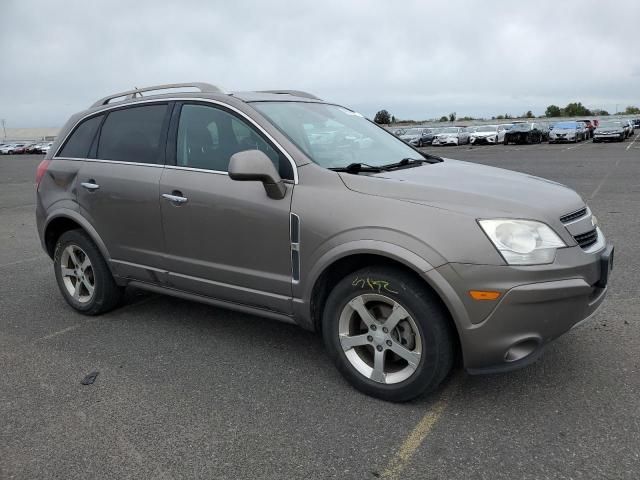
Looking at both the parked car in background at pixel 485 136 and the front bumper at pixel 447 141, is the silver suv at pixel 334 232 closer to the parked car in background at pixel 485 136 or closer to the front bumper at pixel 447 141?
the parked car in background at pixel 485 136

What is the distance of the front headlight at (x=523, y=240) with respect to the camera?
9.43ft

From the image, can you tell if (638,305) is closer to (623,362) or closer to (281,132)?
(623,362)

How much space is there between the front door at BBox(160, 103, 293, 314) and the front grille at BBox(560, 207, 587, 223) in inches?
61.2

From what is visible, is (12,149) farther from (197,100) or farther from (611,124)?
(197,100)

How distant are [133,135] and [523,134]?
3754 cm

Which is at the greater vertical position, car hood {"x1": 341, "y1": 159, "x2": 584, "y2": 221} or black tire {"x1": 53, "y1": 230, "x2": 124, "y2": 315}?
car hood {"x1": 341, "y1": 159, "x2": 584, "y2": 221}

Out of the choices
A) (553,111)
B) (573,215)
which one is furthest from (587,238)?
(553,111)

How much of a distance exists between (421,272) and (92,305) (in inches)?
121

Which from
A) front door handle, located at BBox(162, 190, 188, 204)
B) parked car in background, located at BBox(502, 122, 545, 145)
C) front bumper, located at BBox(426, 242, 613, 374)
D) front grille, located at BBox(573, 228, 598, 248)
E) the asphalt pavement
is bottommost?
parked car in background, located at BBox(502, 122, 545, 145)

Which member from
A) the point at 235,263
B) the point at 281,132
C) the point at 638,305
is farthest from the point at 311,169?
the point at 638,305

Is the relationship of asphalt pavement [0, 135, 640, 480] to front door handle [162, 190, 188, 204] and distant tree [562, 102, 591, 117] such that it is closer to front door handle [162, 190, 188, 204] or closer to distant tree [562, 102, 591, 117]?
front door handle [162, 190, 188, 204]

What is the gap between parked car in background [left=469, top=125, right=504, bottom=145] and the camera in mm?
40062

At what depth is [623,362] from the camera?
12.0 ft

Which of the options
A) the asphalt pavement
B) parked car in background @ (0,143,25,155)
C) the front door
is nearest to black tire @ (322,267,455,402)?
the asphalt pavement
